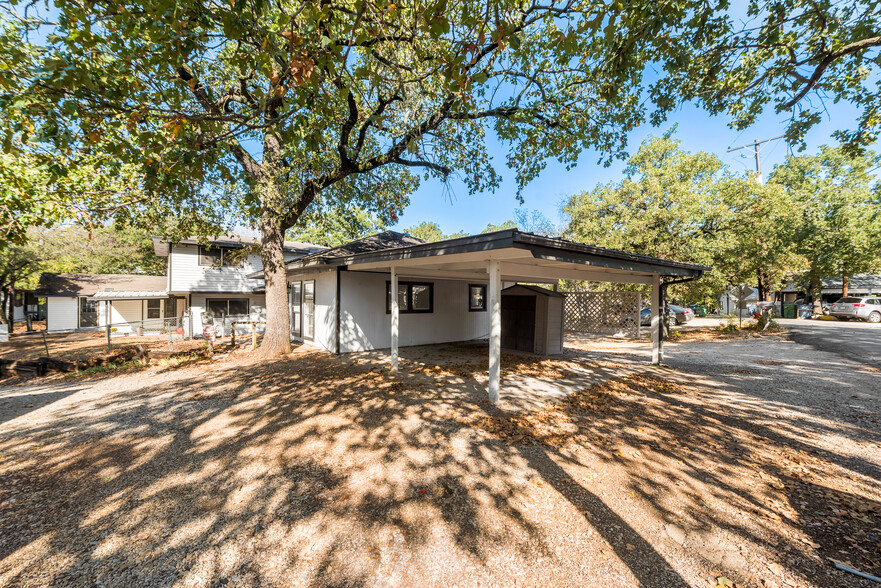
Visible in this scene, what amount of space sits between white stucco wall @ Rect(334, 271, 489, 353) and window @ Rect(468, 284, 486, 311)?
0.72 feet

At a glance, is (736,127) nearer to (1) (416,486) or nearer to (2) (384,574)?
(1) (416,486)

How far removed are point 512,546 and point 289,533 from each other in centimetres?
151

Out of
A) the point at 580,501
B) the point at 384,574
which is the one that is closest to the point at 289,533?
the point at 384,574

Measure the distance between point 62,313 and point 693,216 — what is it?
3047cm

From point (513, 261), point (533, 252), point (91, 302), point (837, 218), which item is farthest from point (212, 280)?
point (837, 218)

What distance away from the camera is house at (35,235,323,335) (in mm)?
14141

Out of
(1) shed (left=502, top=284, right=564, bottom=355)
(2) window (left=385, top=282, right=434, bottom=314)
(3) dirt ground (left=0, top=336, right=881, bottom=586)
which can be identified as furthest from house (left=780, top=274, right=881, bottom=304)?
(3) dirt ground (left=0, top=336, right=881, bottom=586)

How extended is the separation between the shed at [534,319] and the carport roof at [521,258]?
4.88 feet

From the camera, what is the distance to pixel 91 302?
18484mm

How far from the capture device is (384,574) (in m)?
1.92

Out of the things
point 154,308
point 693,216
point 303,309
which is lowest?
point 154,308

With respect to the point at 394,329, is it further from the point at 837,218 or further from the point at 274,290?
the point at 837,218

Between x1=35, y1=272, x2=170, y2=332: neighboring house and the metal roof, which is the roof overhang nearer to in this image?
x1=35, y1=272, x2=170, y2=332: neighboring house

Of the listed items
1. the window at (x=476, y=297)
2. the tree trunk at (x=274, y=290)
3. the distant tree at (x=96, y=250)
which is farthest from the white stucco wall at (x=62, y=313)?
the window at (x=476, y=297)
